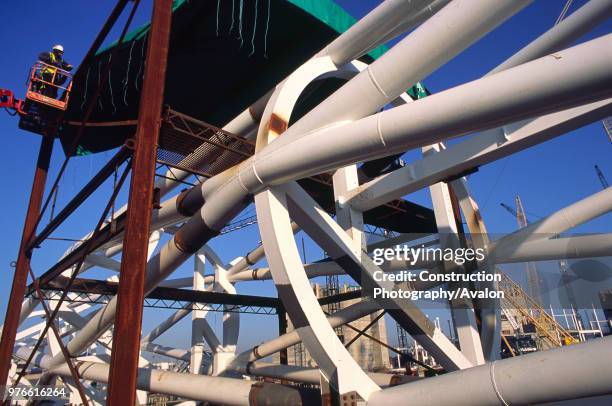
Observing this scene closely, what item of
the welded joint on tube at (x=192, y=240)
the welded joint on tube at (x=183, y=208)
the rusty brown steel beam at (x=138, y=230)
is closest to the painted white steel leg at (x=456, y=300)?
the welded joint on tube at (x=192, y=240)

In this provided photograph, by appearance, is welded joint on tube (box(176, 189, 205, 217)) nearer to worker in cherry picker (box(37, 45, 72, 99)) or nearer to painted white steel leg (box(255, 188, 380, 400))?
painted white steel leg (box(255, 188, 380, 400))

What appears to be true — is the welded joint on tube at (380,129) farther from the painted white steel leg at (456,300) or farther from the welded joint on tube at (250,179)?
the painted white steel leg at (456,300)

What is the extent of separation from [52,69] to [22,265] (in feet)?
27.6

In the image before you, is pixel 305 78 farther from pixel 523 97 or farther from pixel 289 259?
pixel 523 97

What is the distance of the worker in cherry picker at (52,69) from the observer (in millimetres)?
16906

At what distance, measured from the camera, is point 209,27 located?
49.3 feet

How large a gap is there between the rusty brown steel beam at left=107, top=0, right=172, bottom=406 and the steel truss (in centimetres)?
7

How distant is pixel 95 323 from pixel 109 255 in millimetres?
16455

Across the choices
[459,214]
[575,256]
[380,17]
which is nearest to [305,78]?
[380,17]

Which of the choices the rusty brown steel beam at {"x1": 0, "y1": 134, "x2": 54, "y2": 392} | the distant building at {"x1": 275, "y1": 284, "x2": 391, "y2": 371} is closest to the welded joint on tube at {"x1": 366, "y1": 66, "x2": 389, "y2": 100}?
the rusty brown steel beam at {"x1": 0, "y1": 134, "x2": 54, "y2": 392}

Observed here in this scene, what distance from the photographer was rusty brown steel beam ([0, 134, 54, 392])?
54.2ft

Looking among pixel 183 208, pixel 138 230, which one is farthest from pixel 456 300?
pixel 138 230

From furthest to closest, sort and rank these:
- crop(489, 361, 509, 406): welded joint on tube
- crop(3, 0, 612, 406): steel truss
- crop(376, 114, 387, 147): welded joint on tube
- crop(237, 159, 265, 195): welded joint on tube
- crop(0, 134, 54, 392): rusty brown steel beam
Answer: crop(0, 134, 54, 392): rusty brown steel beam
crop(237, 159, 265, 195): welded joint on tube
crop(376, 114, 387, 147): welded joint on tube
crop(489, 361, 509, 406): welded joint on tube
crop(3, 0, 612, 406): steel truss

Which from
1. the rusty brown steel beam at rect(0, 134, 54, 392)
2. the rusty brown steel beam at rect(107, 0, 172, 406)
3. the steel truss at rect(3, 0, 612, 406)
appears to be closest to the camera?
the steel truss at rect(3, 0, 612, 406)
